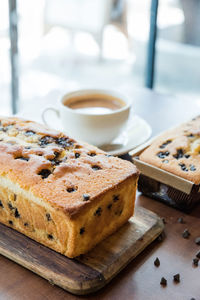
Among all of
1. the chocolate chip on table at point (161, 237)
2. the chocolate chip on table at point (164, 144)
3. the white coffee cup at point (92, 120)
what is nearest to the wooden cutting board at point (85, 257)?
the chocolate chip on table at point (161, 237)

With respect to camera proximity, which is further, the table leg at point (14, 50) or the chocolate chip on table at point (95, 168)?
the table leg at point (14, 50)

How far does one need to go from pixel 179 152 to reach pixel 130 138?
27 cm

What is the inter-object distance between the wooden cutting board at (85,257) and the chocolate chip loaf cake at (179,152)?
0.16 meters

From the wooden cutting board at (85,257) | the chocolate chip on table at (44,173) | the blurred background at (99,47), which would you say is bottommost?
the blurred background at (99,47)

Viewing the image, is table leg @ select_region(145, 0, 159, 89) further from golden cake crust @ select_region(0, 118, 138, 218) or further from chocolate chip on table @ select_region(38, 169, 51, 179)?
chocolate chip on table @ select_region(38, 169, 51, 179)

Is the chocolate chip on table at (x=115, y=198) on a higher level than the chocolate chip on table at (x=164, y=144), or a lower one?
lower

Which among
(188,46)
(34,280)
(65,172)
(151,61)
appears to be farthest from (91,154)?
(188,46)

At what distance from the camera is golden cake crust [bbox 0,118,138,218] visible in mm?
896

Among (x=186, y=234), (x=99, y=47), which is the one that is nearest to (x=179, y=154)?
(x=186, y=234)

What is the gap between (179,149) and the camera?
3.83ft

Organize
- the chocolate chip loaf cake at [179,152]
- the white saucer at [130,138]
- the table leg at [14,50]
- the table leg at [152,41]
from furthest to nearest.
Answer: the table leg at [152,41] → the table leg at [14,50] → the white saucer at [130,138] → the chocolate chip loaf cake at [179,152]

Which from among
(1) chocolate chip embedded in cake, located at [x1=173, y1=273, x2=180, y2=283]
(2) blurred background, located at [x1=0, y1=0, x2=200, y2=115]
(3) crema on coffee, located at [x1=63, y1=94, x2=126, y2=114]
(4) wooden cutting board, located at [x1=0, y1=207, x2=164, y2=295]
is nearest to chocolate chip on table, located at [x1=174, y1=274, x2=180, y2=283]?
(1) chocolate chip embedded in cake, located at [x1=173, y1=273, x2=180, y2=283]

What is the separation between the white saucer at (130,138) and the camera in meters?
1.32

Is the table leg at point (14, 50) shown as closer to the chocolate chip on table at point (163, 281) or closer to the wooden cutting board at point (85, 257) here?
the wooden cutting board at point (85, 257)
